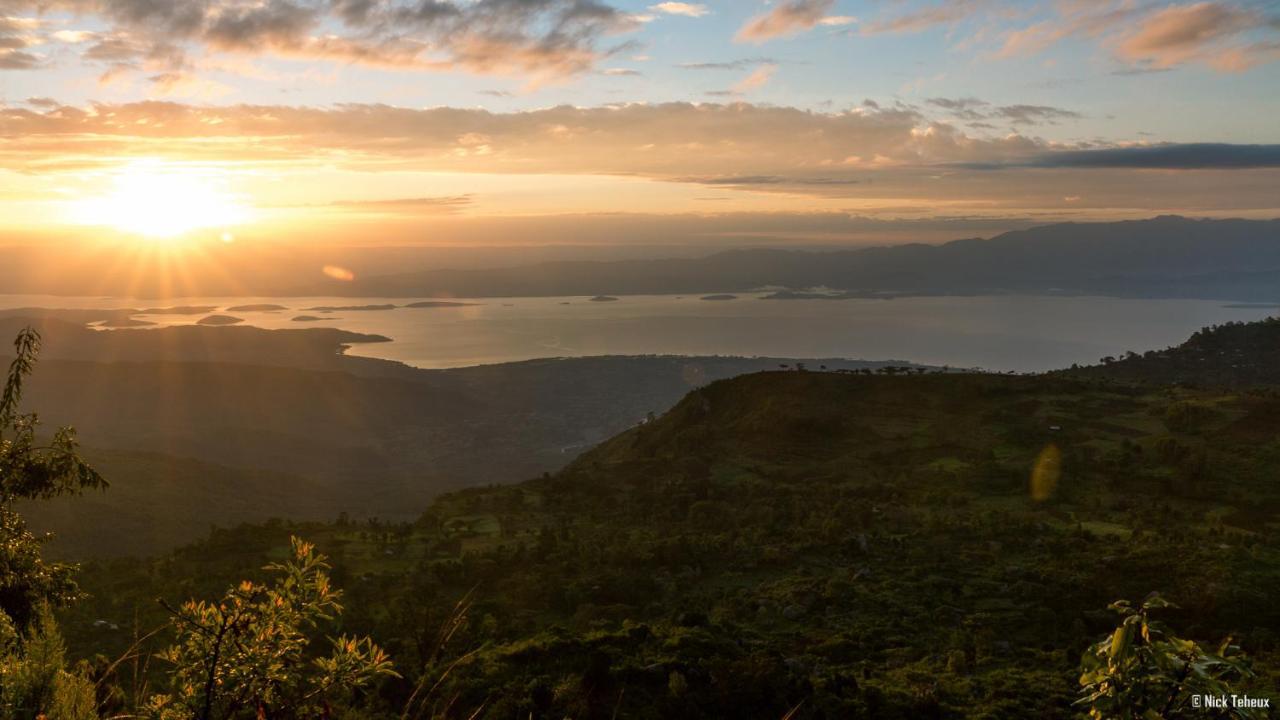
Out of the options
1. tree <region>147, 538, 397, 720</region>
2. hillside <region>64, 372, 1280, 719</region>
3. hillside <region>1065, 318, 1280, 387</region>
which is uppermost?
tree <region>147, 538, 397, 720</region>

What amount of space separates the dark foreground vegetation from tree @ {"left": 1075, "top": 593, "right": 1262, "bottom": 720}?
15 millimetres

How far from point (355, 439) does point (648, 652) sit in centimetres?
8074

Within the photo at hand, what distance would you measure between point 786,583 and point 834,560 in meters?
2.26

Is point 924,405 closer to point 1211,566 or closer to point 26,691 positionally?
point 1211,566

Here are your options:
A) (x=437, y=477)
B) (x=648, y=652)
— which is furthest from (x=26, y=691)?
(x=437, y=477)

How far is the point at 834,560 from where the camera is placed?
18.8 m

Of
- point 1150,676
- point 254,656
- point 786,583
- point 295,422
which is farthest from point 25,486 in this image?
point 295,422

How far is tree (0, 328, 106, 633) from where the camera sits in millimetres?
6258

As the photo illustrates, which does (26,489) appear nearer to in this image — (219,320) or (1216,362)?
(1216,362)

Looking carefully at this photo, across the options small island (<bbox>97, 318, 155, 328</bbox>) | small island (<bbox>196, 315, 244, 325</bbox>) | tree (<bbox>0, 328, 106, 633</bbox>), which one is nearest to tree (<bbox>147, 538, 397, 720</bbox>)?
tree (<bbox>0, 328, 106, 633</bbox>)

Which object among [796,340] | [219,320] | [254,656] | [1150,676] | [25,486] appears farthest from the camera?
[219,320]

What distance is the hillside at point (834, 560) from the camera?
33.5ft

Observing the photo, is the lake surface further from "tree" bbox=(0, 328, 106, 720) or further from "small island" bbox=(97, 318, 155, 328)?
"tree" bbox=(0, 328, 106, 720)

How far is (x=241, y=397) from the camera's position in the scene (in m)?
96.3
